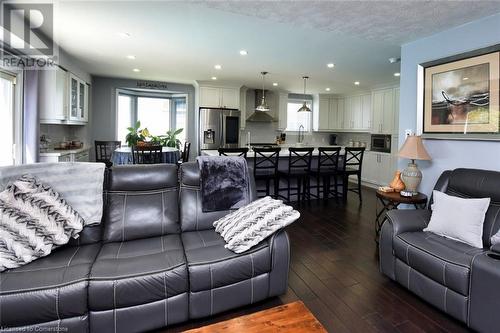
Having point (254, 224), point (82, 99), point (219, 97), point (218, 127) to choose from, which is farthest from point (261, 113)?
point (254, 224)

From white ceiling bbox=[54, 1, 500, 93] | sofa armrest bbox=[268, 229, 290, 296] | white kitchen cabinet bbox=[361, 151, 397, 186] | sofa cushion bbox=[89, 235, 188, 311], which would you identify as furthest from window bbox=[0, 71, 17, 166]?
white kitchen cabinet bbox=[361, 151, 397, 186]

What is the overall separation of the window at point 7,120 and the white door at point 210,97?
3.58 meters

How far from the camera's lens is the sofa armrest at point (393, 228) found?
229 cm

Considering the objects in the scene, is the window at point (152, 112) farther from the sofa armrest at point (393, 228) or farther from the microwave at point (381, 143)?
the sofa armrest at point (393, 228)

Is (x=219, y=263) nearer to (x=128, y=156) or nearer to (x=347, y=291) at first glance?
(x=347, y=291)

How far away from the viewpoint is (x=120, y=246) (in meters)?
1.98

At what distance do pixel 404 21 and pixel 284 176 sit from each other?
8.73 feet

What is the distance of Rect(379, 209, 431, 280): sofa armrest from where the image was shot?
229 centimetres

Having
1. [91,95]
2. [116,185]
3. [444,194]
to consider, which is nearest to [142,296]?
[116,185]

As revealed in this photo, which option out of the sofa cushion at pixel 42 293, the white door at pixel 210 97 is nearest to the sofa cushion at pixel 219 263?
the sofa cushion at pixel 42 293

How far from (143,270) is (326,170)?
13.1 ft

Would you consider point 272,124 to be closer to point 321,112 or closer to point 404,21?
point 321,112

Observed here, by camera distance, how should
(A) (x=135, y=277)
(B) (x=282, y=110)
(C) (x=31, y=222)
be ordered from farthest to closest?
(B) (x=282, y=110)
(C) (x=31, y=222)
(A) (x=135, y=277)

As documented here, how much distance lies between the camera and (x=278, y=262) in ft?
6.48
